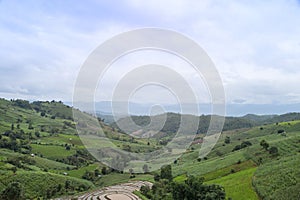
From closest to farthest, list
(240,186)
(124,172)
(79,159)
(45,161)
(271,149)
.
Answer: (240,186) → (271,149) → (45,161) → (124,172) → (79,159)

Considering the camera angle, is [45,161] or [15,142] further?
[15,142]

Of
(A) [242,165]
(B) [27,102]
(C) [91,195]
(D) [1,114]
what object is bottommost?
(C) [91,195]

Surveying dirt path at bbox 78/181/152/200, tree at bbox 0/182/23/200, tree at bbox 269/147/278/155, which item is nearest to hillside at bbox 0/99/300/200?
tree at bbox 269/147/278/155

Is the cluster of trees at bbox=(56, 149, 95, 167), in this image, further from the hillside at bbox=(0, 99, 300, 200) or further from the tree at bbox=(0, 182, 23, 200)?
the tree at bbox=(0, 182, 23, 200)

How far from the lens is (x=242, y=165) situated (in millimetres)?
56938

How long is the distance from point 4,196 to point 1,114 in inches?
4389

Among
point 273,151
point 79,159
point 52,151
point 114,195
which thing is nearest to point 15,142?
point 52,151

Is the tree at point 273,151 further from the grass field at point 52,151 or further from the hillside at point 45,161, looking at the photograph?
the grass field at point 52,151

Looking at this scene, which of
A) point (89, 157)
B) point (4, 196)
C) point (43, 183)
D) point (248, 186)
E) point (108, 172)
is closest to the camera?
point (248, 186)

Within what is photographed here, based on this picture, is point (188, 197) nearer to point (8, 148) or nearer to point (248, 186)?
point (248, 186)

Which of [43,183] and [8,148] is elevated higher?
[8,148]

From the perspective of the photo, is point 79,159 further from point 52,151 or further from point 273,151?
point 273,151

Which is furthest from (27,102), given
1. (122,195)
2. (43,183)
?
(122,195)

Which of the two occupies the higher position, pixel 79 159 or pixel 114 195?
pixel 79 159
